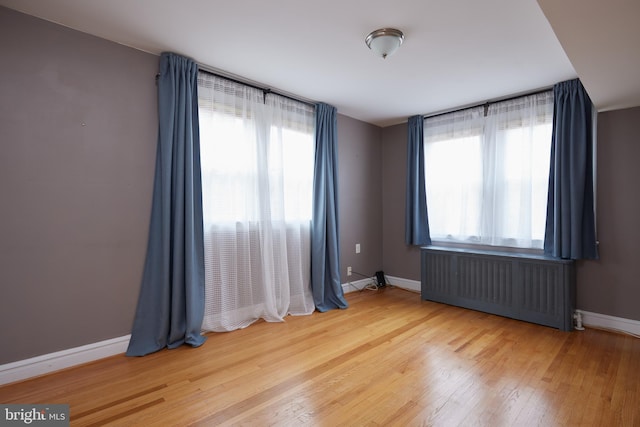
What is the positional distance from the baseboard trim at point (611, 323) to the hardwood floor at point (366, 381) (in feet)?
0.46

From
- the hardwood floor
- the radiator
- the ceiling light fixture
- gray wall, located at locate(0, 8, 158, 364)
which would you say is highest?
the ceiling light fixture

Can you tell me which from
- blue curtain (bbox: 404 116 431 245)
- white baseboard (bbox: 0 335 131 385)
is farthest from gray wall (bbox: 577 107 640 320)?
white baseboard (bbox: 0 335 131 385)

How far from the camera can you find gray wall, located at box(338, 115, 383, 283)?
416 centimetres

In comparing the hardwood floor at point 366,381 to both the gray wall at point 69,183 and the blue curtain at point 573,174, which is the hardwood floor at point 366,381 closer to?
the gray wall at point 69,183

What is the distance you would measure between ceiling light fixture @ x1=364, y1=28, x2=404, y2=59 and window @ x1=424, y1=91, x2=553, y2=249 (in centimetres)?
198

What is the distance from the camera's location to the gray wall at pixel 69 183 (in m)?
1.97

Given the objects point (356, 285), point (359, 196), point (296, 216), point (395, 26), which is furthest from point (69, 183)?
point (356, 285)

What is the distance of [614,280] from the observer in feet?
9.45

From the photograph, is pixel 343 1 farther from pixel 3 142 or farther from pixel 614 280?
pixel 614 280

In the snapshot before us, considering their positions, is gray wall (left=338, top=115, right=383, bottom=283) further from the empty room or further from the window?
the window

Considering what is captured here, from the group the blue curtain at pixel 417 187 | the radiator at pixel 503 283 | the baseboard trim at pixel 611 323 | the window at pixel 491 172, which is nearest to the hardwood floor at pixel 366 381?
the baseboard trim at pixel 611 323

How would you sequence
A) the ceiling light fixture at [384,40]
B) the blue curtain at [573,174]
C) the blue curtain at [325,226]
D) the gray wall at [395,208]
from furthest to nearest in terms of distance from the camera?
the gray wall at [395,208] < the blue curtain at [325,226] < the blue curtain at [573,174] < the ceiling light fixture at [384,40]

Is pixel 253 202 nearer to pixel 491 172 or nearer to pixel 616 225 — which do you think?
pixel 491 172

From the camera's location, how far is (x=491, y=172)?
357cm
